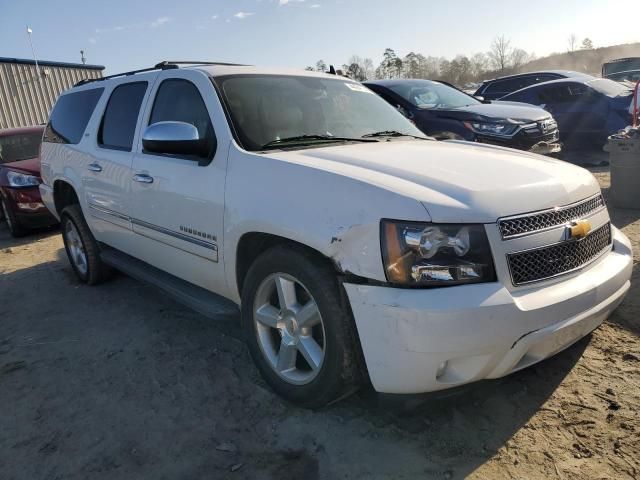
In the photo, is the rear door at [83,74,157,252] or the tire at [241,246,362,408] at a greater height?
the rear door at [83,74,157,252]

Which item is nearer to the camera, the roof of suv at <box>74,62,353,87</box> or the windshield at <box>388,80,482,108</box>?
the roof of suv at <box>74,62,353,87</box>

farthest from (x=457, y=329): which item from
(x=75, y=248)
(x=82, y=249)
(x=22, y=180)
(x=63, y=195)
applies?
(x=22, y=180)

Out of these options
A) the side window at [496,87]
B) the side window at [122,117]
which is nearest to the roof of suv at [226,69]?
the side window at [122,117]

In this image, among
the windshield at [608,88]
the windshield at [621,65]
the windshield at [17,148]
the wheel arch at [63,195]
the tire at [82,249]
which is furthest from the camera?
the windshield at [621,65]

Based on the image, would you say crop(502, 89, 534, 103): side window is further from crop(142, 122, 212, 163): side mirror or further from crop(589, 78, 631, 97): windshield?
crop(142, 122, 212, 163): side mirror

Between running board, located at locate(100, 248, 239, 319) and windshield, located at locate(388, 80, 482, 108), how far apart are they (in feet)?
18.0

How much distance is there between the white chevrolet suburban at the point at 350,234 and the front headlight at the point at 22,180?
14.5 ft

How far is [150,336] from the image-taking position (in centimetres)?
392

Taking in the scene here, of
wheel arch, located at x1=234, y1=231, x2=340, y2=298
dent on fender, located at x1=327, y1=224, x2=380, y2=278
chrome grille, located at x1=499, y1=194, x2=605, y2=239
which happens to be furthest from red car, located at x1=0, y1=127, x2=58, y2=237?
chrome grille, located at x1=499, y1=194, x2=605, y2=239

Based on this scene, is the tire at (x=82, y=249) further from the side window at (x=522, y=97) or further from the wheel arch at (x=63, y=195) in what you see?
the side window at (x=522, y=97)

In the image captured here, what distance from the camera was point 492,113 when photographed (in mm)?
7809

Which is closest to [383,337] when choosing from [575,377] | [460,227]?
[460,227]

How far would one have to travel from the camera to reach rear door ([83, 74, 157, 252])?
13.1 feet

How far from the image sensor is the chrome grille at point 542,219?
226cm
